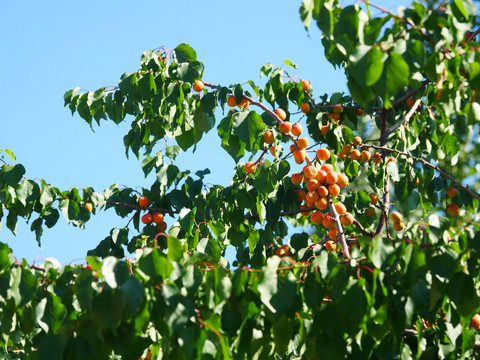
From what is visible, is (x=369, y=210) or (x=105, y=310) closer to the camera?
(x=105, y=310)

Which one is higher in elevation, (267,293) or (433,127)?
(433,127)

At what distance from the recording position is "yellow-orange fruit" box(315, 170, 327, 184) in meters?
2.97

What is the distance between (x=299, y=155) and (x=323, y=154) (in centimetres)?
11

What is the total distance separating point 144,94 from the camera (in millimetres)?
3145

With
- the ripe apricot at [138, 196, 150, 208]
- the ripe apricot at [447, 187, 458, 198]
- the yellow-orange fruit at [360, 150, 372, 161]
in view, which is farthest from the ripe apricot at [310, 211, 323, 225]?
the ripe apricot at [138, 196, 150, 208]

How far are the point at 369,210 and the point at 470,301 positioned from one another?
166 centimetres

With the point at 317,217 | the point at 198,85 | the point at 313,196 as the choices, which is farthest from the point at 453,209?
the point at 198,85

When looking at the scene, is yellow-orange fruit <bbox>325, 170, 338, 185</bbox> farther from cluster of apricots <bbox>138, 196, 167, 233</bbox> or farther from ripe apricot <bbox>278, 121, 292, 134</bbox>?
cluster of apricots <bbox>138, 196, 167, 233</bbox>

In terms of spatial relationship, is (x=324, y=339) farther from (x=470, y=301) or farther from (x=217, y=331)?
(x=470, y=301)

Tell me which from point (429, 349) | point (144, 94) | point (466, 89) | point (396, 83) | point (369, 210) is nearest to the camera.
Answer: point (396, 83)

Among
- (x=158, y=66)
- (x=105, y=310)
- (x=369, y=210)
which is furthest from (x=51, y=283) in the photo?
(x=369, y=210)

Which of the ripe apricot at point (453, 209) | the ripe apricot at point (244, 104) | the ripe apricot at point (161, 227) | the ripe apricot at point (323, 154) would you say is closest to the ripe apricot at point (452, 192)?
the ripe apricot at point (453, 209)

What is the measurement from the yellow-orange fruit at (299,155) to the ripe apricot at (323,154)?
0.07m

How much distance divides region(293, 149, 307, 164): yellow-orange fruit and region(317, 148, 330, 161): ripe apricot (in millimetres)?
67
